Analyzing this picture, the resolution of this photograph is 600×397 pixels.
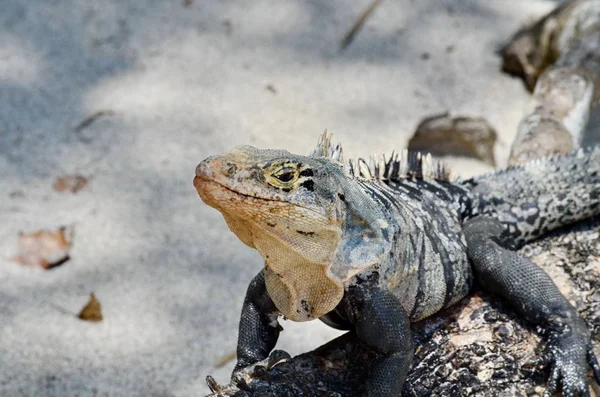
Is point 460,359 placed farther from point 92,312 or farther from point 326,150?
point 92,312

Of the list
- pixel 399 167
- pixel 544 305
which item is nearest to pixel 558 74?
pixel 399 167

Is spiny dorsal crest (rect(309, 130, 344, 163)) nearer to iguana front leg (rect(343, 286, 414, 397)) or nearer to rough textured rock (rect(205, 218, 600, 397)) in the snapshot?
iguana front leg (rect(343, 286, 414, 397))

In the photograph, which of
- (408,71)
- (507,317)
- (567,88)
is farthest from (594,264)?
(408,71)

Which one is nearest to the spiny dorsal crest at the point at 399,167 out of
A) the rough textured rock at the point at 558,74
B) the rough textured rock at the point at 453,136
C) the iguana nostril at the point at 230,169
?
the iguana nostril at the point at 230,169

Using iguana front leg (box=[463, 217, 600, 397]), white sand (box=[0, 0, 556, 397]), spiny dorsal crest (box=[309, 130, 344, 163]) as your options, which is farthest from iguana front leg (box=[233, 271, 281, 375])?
white sand (box=[0, 0, 556, 397])

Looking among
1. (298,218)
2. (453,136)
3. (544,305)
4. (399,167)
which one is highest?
(298,218)

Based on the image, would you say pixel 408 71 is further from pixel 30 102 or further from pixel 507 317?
pixel 507 317
